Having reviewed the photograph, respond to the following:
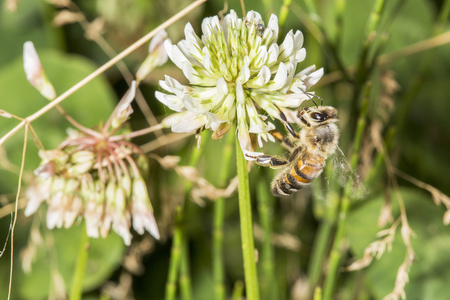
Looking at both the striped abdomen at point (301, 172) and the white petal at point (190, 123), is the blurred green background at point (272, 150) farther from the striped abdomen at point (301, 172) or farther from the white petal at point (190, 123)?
the white petal at point (190, 123)

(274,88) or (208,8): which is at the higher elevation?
(208,8)

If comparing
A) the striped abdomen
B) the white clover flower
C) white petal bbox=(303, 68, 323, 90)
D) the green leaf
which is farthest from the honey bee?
the green leaf

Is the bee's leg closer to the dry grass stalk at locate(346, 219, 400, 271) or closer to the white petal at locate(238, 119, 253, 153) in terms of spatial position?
the white petal at locate(238, 119, 253, 153)

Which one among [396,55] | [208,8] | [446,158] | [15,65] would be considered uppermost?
[15,65]

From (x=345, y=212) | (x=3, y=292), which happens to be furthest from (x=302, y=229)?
(x=3, y=292)

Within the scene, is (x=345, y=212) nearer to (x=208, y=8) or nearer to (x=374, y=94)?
(x=374, y=94)

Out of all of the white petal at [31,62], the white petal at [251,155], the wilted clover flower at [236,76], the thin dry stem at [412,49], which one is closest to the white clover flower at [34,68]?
the white petal at [31,62]

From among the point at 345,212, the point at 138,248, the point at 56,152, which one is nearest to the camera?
the point at 56,152
